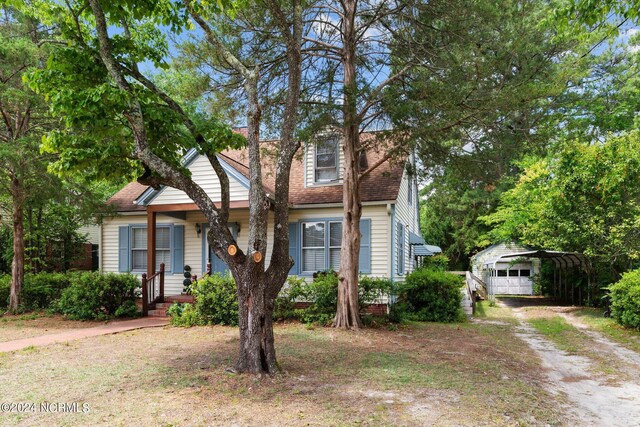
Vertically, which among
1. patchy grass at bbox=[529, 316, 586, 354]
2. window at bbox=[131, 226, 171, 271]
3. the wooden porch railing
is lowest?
patchy grass at bbox=[529, 316, 586, 354]

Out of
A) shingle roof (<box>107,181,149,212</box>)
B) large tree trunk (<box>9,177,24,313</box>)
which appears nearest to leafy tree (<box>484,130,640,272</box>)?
shingle roof (<box>107,181,149,212</box>)

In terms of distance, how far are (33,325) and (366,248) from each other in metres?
8.96

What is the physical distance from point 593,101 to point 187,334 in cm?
2256

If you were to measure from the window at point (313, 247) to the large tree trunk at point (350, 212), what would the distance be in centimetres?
245

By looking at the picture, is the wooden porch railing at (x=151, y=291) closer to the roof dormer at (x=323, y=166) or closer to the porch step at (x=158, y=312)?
the porch step at (x=158, y=312)

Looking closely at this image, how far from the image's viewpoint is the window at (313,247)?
44.9 ft

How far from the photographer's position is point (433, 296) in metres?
13.2

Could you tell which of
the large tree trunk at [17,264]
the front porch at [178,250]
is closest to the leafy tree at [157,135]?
the front porch at [178,250]

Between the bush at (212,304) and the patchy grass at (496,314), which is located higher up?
the bush at (212,304)

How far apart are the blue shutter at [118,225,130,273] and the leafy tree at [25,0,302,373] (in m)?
8.31

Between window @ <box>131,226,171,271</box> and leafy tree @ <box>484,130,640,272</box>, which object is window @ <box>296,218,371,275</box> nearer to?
window @ <box>131,226,171,271</box>

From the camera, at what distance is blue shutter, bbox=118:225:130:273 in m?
15.2

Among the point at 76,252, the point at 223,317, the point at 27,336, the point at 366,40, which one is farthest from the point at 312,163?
the point at 76,252

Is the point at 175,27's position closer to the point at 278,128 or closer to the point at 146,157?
the point at 146,157
